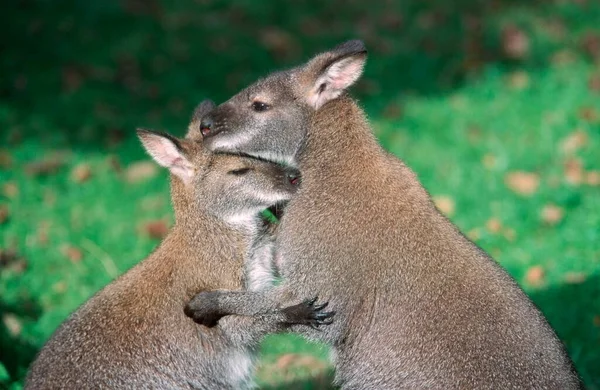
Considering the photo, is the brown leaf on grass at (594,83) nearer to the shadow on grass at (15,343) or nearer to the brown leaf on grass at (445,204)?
the brown leaf on grass at (445,204)

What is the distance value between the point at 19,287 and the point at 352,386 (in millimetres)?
3271

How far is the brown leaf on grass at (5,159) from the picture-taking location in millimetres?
9125

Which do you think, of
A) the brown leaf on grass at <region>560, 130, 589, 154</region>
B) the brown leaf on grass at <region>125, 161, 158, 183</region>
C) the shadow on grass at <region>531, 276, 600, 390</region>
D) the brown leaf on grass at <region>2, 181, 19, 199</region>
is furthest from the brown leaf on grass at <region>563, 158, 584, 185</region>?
the brown leaf on grass at <region>2, 181, 19, 199</region>

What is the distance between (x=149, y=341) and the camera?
4.60 meters

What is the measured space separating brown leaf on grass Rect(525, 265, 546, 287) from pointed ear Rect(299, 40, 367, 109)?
249 cm

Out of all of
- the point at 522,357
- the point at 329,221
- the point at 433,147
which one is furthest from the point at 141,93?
the point at 522,357

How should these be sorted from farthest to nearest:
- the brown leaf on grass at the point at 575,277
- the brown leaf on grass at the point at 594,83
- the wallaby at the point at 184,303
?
1. the brown leaf on grass at the point at 594,83
2. the brown leaf on grass at the point at 575,277
3. the wallaby at the point at 184,303

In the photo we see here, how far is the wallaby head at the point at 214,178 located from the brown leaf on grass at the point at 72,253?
8.46ft

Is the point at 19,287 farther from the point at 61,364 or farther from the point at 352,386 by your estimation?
the point at 352,386

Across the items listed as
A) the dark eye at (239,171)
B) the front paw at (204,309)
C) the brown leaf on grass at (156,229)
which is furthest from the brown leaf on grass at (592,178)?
the front paw at (204,309)

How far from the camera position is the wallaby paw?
4348 mm

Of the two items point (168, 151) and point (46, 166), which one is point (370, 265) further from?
point (46, 166)

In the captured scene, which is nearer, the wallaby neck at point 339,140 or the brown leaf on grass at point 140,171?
the wallaby neck at point 339,140

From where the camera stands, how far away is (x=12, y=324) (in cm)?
603
